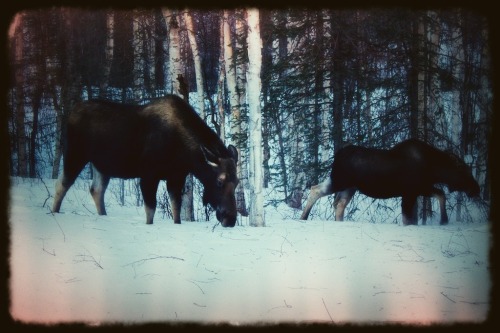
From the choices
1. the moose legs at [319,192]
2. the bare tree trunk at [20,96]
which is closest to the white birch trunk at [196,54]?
the moose legs at [319,192]

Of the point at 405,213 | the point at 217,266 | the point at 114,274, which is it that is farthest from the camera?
the point at 405,213

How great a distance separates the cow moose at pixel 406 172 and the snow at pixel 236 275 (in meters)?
2.26

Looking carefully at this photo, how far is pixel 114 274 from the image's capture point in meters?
5.15

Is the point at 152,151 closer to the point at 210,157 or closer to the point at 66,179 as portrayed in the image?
the point at 210,157

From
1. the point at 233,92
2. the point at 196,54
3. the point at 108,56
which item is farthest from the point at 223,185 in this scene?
the point at 108,56

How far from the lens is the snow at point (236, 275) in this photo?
4449mm

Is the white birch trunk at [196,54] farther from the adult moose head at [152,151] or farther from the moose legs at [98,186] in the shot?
the moose legs at [98,186]

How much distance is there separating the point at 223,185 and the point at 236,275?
2.85 metres

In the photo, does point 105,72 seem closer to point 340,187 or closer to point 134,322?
point 340,187

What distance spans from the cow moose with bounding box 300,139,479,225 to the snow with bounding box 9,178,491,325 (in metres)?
2.26

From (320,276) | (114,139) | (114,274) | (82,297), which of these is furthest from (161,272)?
(114,139)

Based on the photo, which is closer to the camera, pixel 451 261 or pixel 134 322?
pixel 134 322

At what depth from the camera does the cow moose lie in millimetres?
9812

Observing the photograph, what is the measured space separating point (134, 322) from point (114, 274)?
1062 millimetres
